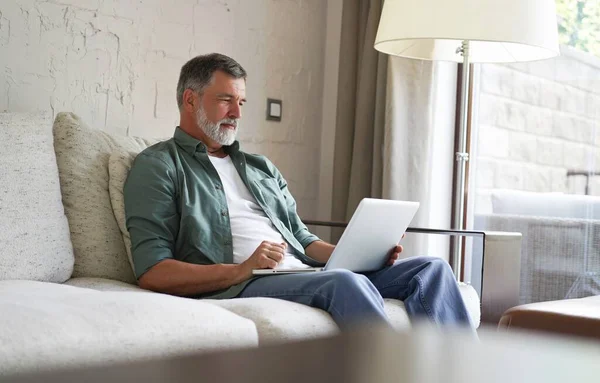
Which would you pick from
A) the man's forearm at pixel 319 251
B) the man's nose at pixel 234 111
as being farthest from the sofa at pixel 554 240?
the man's nose at pixel 234 111

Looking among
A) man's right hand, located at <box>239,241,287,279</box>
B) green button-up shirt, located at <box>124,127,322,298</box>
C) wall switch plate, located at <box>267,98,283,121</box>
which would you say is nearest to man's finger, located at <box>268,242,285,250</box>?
man's right hand, located at <box>239,241,287,279</box>

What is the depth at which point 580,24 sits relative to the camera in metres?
3.40

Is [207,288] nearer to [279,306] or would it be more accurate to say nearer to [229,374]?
[279,306]

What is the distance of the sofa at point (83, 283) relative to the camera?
1.58 m

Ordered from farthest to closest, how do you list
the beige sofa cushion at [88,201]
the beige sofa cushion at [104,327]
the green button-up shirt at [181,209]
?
the beige sofa cushion at [88,201] < the green button-up shirt at [181,209] < the beige sofa cushion at [104,327]

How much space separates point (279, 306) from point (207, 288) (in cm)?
35

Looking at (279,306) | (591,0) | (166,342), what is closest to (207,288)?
(279,306)

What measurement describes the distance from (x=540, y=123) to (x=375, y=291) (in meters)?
1.60

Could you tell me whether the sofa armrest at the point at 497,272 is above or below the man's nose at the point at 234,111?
below

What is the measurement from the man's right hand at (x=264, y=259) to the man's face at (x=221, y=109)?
0.53m

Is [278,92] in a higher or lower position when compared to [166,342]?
higher

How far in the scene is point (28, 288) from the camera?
2037mm

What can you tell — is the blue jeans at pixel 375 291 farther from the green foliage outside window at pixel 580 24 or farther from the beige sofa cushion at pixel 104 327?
the green foliage outside window at pixel 580 24

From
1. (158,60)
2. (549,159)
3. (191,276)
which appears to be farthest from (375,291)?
(549,159)
